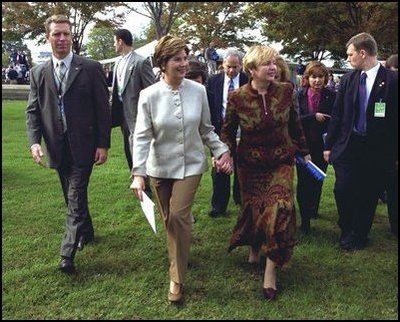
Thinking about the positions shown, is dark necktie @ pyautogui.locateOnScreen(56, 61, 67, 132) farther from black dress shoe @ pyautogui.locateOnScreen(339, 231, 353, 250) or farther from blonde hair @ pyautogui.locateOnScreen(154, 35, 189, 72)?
black dress shoe @ pyautogui.locateOnScreen(339, 231, 353, 250)

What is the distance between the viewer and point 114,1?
80.7 ft

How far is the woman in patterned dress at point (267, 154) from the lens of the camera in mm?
3885

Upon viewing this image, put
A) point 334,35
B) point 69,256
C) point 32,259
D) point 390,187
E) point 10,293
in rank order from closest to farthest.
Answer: point 10,293, point 69,256, point 32,259, point 390,187, point 334,35

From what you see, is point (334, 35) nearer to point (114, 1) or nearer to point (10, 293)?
point (114, 1)

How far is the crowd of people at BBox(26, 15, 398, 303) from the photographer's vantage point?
3742mm

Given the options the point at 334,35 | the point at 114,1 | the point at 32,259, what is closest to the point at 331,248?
the point at 32,259

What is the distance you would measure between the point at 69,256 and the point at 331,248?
2.40 metres

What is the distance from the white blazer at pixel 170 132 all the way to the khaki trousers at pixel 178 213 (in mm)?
77

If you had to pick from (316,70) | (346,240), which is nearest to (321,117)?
(316,70)

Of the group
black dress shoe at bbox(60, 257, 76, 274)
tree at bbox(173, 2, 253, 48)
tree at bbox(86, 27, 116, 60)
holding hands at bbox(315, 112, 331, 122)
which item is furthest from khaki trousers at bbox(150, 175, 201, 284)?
tree at bbox(86, 27, 116, 60)

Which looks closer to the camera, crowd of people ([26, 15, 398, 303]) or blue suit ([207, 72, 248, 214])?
crowd of people ([26, 15, 398, 303])

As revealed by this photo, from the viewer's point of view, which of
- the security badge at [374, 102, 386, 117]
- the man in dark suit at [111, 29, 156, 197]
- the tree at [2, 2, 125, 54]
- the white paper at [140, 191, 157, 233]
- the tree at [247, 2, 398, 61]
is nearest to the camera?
the white paper at [140, 191, 157, 233]

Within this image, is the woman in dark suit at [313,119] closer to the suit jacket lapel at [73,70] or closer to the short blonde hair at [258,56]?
the short blonde hair at [258,56]

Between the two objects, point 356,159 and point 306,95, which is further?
point 306,95
